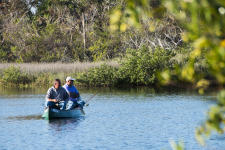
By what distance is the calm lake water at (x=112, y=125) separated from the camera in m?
16.0

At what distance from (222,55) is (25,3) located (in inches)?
2313

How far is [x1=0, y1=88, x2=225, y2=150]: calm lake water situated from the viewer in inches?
628

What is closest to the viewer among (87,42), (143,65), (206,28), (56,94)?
(206,28)

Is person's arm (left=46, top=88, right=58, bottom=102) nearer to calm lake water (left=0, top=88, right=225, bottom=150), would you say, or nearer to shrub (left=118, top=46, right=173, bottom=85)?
calm lake water (left=0, top=88, right=225, bottom=150)

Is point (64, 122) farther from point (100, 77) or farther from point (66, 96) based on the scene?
point (100, 77)

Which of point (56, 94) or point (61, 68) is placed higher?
point (61, 68)

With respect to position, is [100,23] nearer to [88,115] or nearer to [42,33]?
[42,33]

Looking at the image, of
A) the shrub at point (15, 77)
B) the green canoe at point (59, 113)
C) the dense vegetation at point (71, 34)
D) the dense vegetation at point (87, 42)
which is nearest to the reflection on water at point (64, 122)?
the green canoe at point (59, 113)

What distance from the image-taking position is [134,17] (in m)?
3.58

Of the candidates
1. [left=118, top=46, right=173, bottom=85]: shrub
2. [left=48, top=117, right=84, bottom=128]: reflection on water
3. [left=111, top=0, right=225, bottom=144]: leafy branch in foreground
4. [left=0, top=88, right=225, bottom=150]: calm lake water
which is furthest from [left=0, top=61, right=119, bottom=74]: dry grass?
[left=111, top=0, right=225, bottom=144]: leafy branch in foreground

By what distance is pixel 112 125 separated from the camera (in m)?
20.2

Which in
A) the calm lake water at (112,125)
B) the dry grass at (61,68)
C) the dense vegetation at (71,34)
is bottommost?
the calm lake water at (112,125)

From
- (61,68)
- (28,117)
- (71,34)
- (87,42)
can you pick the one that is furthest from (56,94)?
(71,34)

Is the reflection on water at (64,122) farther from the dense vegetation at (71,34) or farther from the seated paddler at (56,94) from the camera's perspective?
the dense vegetation at (71,34)
